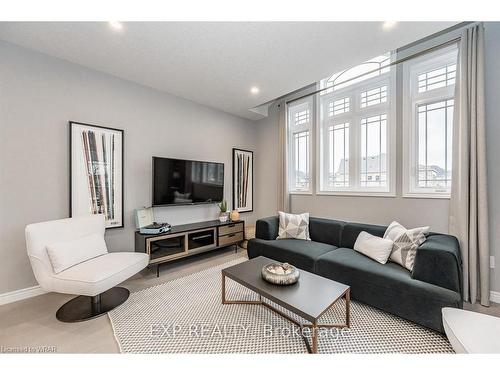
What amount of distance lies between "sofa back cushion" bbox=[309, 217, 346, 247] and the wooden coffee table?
1.19m

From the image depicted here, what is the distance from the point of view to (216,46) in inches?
86.1

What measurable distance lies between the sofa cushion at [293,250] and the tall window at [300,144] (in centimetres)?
132

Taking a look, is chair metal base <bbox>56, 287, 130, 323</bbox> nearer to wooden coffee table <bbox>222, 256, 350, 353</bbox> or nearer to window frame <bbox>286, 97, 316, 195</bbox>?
wooden coffee table <bbox>222, 256, 350, 353</bbox>

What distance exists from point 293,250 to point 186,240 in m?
1.53

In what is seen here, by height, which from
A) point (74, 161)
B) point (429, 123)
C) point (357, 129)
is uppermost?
point (357, 129)

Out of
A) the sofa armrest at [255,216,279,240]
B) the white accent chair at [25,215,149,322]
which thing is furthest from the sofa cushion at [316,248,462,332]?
the white accent chair at [25,215,149,322]

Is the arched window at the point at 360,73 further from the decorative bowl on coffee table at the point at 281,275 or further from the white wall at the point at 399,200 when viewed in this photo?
the decorative bowl on coffee table at the point at 281,275

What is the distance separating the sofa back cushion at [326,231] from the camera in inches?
114

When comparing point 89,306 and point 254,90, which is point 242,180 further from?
point 89,306

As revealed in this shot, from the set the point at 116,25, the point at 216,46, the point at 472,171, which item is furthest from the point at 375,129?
the point at 116,25

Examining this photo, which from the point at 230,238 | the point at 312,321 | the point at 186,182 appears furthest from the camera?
the point at 230,238

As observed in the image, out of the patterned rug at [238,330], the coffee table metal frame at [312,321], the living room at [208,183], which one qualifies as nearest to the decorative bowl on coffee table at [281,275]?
the living room at [208,183]

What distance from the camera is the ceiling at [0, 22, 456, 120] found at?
194 centimetres

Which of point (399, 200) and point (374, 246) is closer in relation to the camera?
point (374, 246)
